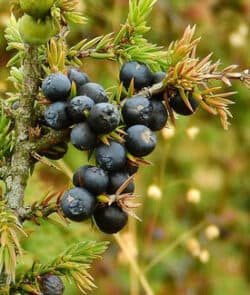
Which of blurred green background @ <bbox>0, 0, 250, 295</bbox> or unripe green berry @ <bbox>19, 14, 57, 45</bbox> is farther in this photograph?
blurred green background @ <bbox>0, 0, 250, 295</bbox>

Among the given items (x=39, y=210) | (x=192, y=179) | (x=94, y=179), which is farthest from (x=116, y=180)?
(x=192, y=179)

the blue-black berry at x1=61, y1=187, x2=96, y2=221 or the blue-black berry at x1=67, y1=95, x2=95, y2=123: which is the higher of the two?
the blue-black berry at x1=67, y1=95, x2=95, y2=123

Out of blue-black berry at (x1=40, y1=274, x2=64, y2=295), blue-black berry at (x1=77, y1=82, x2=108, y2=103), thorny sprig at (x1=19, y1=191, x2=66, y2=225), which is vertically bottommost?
blue-black berry at (x1=40, y1=274, x2=64, y2=295)

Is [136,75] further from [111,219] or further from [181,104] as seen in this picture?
[111,219]

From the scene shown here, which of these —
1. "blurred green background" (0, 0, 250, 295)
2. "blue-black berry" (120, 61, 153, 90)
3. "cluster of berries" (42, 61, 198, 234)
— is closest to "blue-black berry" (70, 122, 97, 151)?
"cluster of berries" (42, 61, 198, 234)

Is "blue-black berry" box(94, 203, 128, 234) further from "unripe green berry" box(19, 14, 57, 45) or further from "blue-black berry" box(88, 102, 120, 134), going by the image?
"unripe green berry" box(19, 14, 57, 45)

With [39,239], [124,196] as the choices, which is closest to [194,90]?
[124,196]

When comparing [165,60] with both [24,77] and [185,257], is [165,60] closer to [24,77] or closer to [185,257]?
[24,77]
